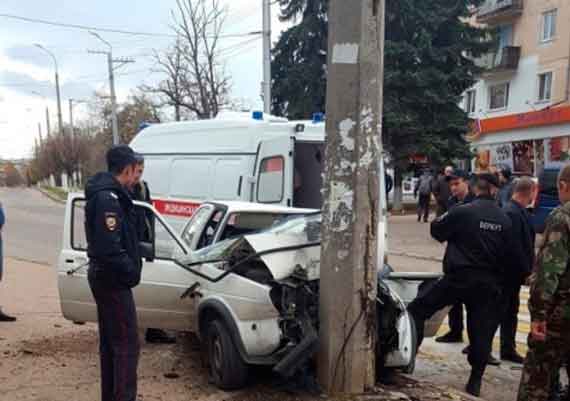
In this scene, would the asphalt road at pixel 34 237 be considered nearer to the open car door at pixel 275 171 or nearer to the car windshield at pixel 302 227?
the open car door at pixel 275 171

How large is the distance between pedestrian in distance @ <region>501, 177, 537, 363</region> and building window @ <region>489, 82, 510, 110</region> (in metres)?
25.2

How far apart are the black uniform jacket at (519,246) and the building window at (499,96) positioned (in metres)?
25.5

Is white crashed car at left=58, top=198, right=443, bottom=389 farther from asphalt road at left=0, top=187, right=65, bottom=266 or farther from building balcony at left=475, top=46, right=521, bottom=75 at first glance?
building balcony at left=475, top=46, right=521, bottom=75

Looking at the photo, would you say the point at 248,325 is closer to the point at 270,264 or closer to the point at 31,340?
the point at 270,264

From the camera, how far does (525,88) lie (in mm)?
27016

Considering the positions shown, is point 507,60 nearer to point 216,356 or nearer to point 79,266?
point 79,266

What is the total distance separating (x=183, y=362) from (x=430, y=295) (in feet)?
7.30

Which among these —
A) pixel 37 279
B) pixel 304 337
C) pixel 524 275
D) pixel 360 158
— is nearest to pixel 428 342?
pixel 524 275

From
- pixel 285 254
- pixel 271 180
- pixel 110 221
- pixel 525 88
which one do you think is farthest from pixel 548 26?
pixel 110 221

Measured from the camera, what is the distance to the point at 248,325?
394 centimetres

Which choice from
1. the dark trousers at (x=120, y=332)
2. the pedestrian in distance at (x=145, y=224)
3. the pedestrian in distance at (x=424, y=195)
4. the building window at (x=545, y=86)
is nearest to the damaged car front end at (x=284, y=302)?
the pedestrian in distance at (x=145, y=224)

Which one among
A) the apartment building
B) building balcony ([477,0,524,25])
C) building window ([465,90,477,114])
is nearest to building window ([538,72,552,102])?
the apartment building

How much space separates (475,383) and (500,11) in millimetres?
27214

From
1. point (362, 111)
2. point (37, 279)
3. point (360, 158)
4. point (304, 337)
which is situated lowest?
point (37, 279)
